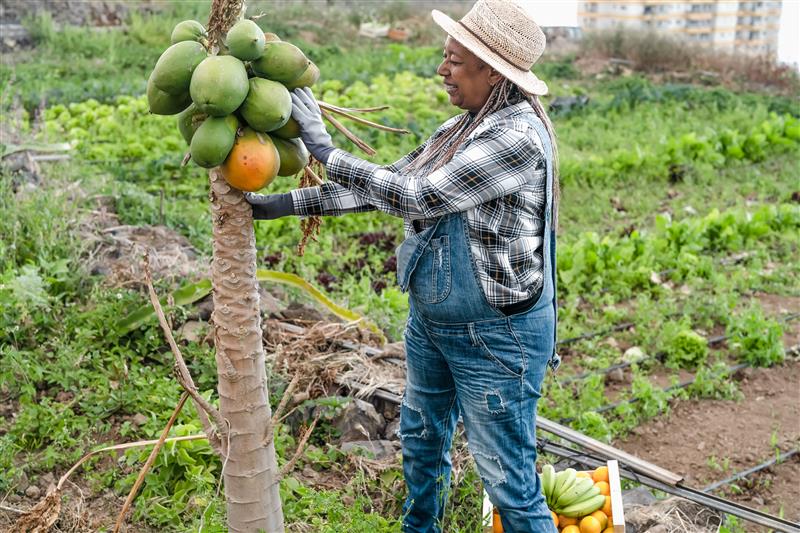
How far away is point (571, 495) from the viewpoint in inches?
129

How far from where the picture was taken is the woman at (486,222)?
2.46m

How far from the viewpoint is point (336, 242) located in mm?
6695

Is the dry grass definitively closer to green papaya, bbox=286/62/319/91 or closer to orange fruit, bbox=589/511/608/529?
orange fruit, bbox=589/511/608/529

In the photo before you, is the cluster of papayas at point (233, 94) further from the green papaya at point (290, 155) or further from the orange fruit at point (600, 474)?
the orange fruit at point (600, 474)

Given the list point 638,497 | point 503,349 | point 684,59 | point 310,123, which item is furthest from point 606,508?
point 684,59

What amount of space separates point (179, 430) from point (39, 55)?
1233 centimetres

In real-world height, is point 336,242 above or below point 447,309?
below

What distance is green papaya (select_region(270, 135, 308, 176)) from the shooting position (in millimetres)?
2365

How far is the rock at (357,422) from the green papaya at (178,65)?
203cm

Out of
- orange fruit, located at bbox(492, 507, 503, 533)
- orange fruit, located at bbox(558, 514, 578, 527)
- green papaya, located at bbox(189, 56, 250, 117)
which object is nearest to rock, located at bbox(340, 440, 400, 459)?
orange fruit, located at bbox(492, 507, 503, 533)

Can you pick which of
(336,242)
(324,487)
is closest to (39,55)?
(336,242)

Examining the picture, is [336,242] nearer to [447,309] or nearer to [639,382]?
[639,382]

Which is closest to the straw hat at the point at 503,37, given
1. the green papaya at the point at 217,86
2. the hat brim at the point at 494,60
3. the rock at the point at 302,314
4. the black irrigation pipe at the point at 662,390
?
the hat brim at the point at 494,60

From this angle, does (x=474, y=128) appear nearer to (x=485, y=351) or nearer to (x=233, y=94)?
(x=485, y=351)
